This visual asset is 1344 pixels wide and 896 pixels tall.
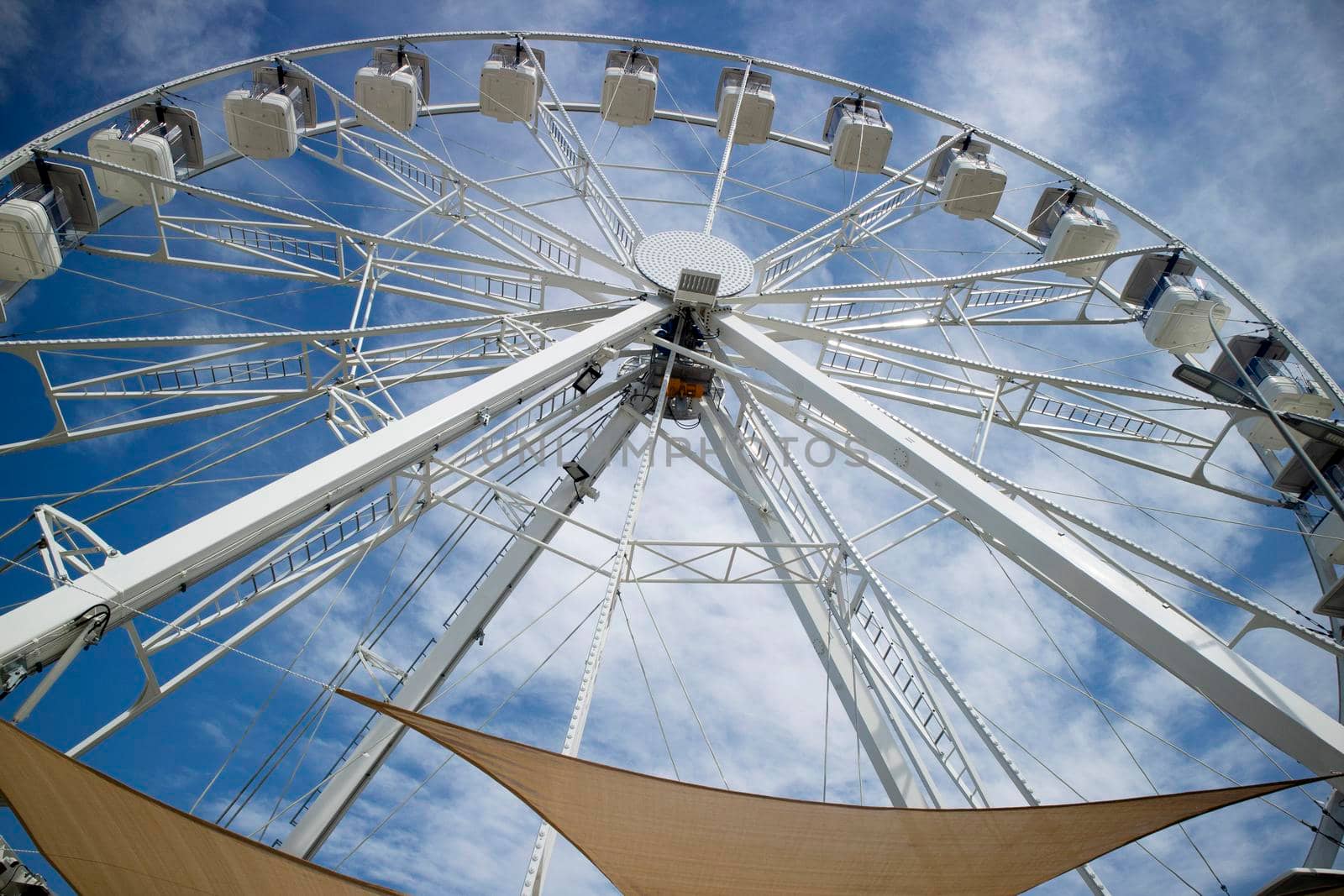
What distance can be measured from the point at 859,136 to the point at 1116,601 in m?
14.6

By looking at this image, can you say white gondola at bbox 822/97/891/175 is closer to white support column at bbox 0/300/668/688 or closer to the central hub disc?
the central hub disc

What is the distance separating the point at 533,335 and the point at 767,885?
8.09 metres

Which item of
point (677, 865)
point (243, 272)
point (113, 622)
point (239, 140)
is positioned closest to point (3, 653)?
point (113, 622)

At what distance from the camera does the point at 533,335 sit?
38.9 ft

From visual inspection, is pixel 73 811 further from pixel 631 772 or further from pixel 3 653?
pixel 631 772

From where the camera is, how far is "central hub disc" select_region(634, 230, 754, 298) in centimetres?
1366

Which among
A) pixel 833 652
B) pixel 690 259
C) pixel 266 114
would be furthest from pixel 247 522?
pixel 266 114

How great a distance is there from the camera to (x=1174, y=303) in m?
14.8

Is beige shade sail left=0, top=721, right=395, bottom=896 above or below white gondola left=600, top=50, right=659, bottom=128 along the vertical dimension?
below

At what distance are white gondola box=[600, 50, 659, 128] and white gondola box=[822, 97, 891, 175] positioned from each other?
430cm

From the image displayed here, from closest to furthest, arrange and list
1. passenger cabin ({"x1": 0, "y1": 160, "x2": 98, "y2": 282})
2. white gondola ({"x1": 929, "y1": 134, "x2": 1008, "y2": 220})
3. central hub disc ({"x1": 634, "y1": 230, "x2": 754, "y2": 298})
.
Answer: passenger cabin ({"x1": 0, "y1": 160, "x2": 98, "y2": 282})
central hub disc ({"x1": 634, "y1": 230, "x2": 754, "y2": 298})
white gondola ({"x1": 929, "y1": 134, "x2": 1008, "y2": 220})

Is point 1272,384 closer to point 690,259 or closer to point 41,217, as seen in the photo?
point 690,259

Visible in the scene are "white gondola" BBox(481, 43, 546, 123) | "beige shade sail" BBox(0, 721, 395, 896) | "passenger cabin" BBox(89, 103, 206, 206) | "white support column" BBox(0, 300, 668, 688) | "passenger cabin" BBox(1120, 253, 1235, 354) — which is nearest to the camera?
"beige shade sail" BBox(0, 721, 395, 896)

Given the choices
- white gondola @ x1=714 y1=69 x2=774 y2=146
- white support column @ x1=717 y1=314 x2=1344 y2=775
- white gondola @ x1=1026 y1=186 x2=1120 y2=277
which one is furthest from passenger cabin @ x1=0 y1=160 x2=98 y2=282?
white gondola @ x1=1026 y1=186 x2=1120 y2=277
